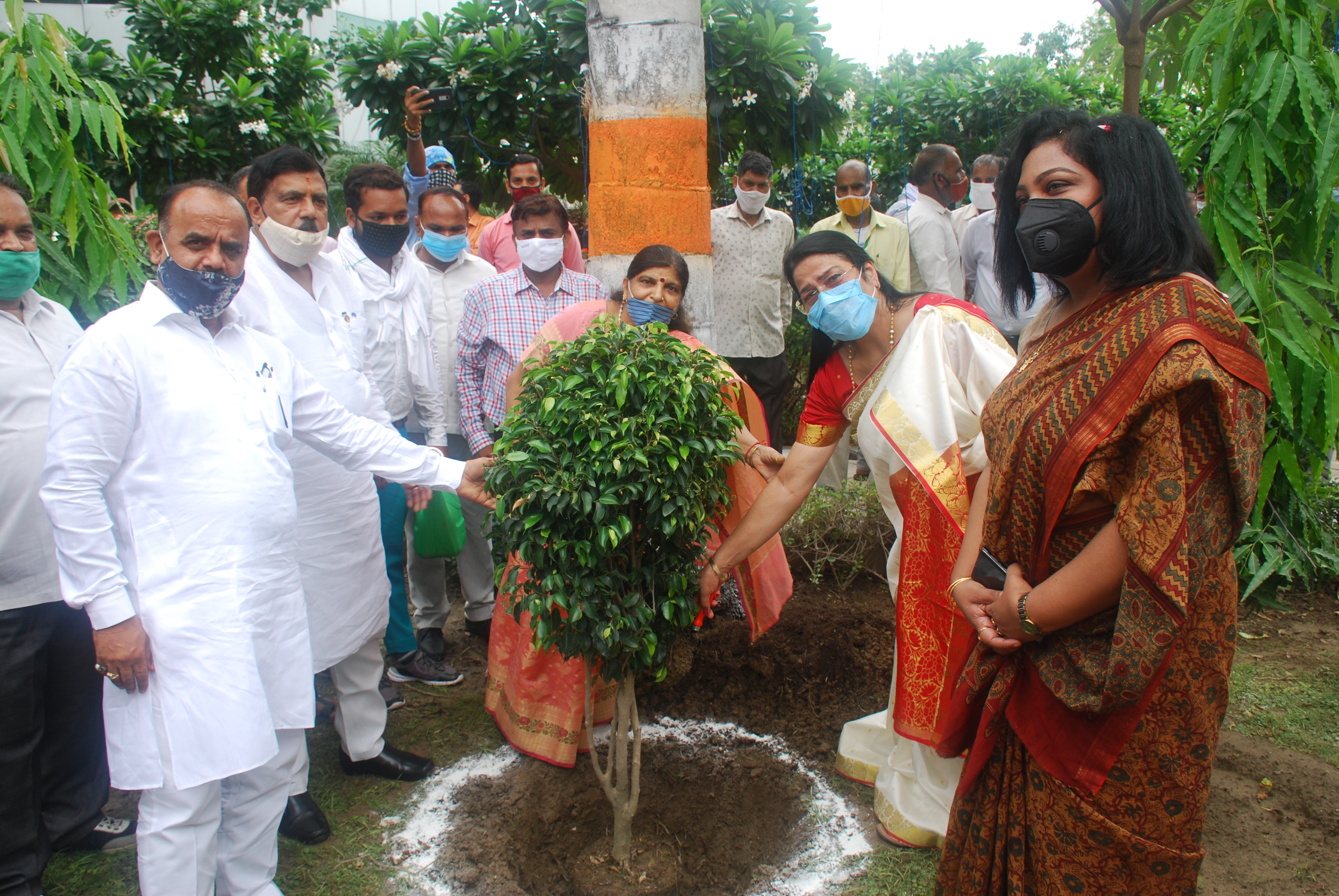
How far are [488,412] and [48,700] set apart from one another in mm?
1933

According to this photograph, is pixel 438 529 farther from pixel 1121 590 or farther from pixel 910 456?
pixel 1121 590

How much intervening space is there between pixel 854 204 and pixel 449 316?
9.74ft

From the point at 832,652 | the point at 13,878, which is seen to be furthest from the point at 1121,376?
the point at 13,878

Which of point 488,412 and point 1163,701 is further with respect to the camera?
point 488,412

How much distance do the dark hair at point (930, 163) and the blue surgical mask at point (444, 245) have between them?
3293 mm

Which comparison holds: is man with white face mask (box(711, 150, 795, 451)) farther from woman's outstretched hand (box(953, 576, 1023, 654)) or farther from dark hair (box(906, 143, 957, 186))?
woman's outstretched hand (box(953, 576, 1023, 654))

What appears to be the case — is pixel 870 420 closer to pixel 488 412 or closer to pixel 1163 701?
pixel 1163 701

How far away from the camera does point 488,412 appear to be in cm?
399

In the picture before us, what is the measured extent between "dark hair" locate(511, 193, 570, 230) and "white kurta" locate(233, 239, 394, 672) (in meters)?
1.26

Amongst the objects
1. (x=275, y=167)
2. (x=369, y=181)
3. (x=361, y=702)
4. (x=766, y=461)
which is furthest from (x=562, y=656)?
(x=369, y=181)

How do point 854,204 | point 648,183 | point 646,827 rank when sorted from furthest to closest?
point 854,204, point 648,183, point 646,827

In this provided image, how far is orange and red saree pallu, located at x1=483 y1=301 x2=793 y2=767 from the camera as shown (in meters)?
3.13

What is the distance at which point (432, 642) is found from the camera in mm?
4133

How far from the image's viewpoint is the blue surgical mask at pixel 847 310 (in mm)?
2750
